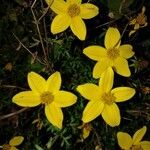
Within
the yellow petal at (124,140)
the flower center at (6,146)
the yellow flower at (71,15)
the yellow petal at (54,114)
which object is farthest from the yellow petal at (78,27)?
the flower center at (6,146)

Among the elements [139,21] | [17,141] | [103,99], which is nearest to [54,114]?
[103,99]

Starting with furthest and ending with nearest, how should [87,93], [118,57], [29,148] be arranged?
[29,148], [118,57], [87,93]

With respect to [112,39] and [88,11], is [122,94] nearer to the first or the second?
[112,39]

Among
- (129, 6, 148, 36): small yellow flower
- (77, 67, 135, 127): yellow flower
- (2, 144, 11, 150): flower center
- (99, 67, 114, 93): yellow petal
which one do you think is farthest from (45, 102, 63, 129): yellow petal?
(129, 6, 148, 36): small yellow flower

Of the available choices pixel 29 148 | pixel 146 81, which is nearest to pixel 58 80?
pixel 29 148

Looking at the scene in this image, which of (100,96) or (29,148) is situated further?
(29,148)

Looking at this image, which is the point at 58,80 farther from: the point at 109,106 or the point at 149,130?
the point at 149,130
